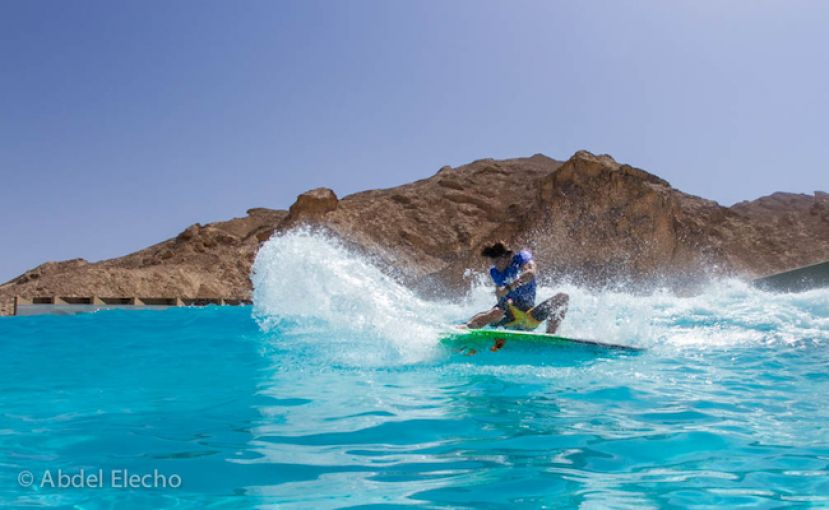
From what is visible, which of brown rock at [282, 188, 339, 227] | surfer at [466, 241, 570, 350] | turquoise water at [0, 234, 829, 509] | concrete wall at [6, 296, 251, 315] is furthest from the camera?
brown rock at [282, 188, 339, 227]

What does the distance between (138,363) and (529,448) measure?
20.9 feet

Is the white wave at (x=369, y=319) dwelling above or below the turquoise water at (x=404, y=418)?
above

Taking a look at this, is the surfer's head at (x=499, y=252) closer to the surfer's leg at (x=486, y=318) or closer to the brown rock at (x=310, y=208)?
the surfer's leg at (x=486, y=318)

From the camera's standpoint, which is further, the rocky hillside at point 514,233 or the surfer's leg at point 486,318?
the rocky hillside at point 514,233

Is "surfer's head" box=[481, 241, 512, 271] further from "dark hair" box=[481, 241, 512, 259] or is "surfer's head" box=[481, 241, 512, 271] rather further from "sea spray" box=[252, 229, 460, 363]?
"sea spray" box=[252, 229, 460, 363]

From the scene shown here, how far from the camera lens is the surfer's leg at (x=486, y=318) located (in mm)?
7965

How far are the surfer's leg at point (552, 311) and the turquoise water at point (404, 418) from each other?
997mm

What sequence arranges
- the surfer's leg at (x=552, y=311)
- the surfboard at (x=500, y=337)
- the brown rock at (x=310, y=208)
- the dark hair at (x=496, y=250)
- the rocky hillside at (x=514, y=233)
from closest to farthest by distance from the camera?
1. the surfboard at (x=500, y=337)
2. the dark hair at (x=496, y=250)
3. the surfer's leg at (x=552, y=311)
4. the rocky hillside at (x=514, y=233)
5. the brown rock at (x=310, y=208)

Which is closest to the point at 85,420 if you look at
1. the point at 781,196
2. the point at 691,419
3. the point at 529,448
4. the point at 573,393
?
the point at 529,448

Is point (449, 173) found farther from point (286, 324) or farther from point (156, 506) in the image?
point (156, 506)

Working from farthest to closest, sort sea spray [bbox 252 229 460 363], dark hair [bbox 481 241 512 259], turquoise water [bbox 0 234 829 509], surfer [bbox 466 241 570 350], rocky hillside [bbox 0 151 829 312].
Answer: rocky hillside [bbox 0 151 829 312]
surfer [bbox 466 241 570 350]
dark hair [bbox 481 241 512 259]
sea spray [bbox 252 229 460 363]
turquoise water [bbox 0 234 829 509]

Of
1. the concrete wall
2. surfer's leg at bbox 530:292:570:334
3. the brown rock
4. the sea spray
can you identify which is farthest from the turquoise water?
the brown rock

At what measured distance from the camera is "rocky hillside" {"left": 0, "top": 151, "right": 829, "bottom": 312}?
4466 cm

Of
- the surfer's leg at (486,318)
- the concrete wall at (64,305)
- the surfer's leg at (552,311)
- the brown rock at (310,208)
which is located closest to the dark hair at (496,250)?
the surfer's leg at (486,318)
